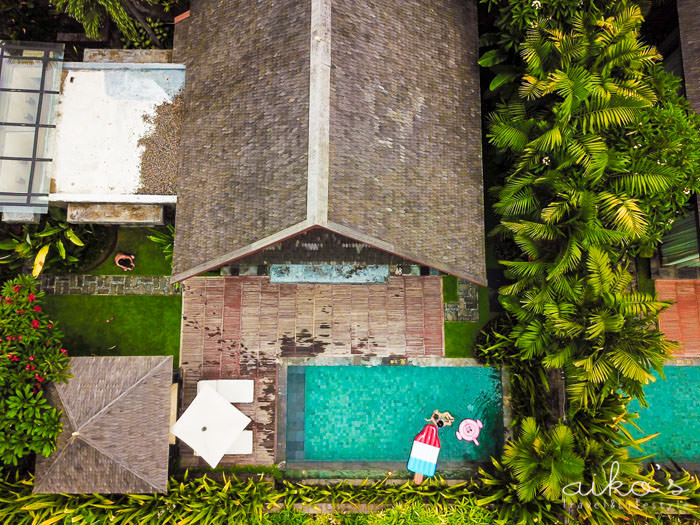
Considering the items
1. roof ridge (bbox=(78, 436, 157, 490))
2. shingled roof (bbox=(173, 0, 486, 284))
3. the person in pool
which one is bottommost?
roof ridge (bbox=(78, 436, 157, 490))

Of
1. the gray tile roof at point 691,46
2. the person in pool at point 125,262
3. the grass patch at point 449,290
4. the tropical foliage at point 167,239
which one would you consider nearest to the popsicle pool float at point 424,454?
the grass patch at point 449,290

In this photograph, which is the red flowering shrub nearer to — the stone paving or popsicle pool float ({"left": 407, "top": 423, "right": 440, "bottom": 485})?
the stone paving

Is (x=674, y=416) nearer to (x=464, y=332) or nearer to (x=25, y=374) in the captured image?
(x=464, y=332)

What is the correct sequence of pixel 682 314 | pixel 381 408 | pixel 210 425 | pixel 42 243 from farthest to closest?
pixel 682 314 < pixel 381 408 < pixel 42 243 < pixel 210 425

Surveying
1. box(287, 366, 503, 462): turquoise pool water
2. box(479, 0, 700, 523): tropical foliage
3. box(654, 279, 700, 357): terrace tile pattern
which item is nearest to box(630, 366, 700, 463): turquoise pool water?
box(654, 279, 700, 357): terrace tile pattern

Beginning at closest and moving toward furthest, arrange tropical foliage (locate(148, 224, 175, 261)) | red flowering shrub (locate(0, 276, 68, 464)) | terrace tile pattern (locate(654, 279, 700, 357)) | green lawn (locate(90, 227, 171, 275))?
red flowering shrub (locate(0, 276, 68, 464))
tropical foliage (locate(148, 224, 175, 261))
terrace tile pattern (locate(654, 279, 700, 357))
green lawn (locate(90, 227, 171, 275))

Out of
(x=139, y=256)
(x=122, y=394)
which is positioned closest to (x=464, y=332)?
(x=122, y=394)
